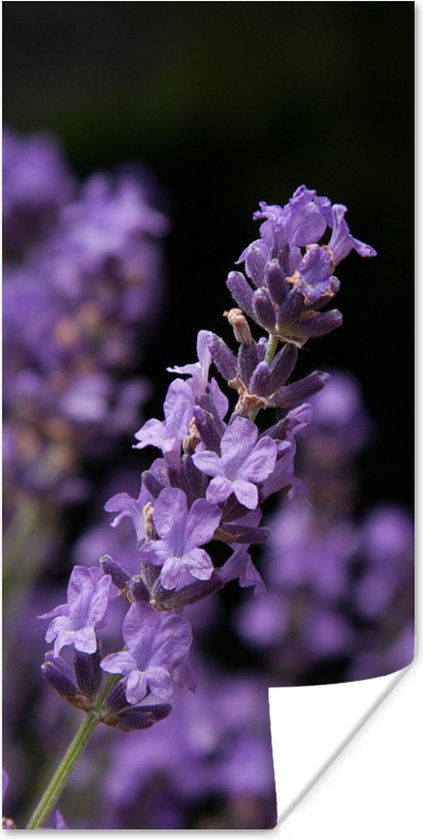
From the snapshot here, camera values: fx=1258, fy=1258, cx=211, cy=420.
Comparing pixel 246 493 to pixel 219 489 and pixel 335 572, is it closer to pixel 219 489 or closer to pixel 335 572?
pixel 219 489

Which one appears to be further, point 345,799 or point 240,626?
point 240,626

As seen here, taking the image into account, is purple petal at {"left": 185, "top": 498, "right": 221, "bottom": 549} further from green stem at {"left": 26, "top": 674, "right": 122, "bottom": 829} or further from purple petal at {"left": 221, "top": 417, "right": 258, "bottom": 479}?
green stem at {"left": 26, "top": 674, "right": 122, "bottom": 829}

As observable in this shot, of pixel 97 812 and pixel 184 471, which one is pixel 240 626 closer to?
pixel 97 812

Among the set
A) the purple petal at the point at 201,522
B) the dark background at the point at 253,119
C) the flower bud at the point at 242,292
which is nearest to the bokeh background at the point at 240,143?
the dark background at the point at 253,119

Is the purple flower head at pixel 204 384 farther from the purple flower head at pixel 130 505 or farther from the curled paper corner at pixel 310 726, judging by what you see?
the curled paper corner at pixel 310 726

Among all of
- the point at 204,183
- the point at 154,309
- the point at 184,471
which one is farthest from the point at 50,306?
the point at 184,471

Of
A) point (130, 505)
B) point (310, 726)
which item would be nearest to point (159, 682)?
point (130, 505)

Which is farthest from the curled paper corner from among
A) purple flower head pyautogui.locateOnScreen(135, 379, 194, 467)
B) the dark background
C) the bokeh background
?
purple flower head pyautogui.locateOnScreen(135, 379, 194, 467)
